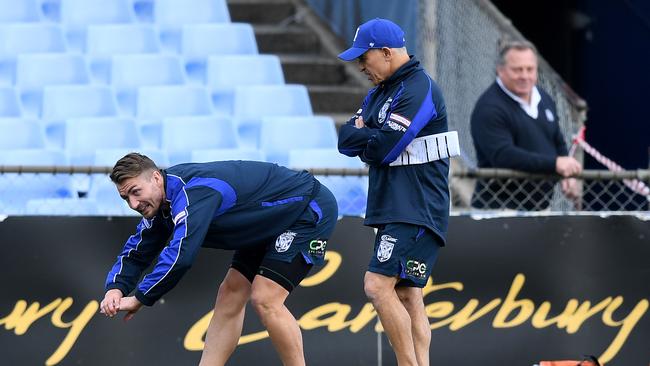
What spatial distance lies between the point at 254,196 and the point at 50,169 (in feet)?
4.80

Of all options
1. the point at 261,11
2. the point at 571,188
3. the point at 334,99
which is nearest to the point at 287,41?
the point at 261,11

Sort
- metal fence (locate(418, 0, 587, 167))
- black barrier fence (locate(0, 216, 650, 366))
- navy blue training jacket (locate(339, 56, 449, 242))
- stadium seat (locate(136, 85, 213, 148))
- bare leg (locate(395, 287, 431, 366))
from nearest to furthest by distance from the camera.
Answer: navy blue training jacket (locate(339, 56, 449, 242))
bare leg (locate(395, 287, 431, 366))
black barrier fence (locate(0, 216, 650, 366))
metal fence (locate(418, 0, 587, 167))
stadium seat (locate(136, 85, 213, 148))

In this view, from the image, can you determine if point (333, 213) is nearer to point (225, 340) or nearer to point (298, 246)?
point (298, 246)

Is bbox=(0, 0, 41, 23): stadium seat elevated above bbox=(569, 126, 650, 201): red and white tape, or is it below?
above

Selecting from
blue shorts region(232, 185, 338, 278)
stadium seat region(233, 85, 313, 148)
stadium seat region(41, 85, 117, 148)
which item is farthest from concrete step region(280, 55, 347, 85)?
blue shorts region(232, 185, 338, 278)

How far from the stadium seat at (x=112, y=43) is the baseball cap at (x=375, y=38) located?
13.2ft

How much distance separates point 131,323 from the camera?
23.6 feet

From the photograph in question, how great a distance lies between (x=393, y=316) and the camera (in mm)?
6145

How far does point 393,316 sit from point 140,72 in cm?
415

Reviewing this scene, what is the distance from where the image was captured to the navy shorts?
20.4 feet

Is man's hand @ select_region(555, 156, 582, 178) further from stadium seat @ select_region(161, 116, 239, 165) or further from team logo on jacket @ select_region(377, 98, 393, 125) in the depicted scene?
stadium seat @ select_region(161, 116, 239, 165)

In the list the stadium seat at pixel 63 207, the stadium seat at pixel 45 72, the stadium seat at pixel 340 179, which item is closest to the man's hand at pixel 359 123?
the stadium seat at pixel 340 179

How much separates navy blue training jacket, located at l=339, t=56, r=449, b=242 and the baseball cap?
13 cm

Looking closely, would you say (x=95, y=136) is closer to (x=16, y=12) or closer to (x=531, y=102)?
(x=16, y=12)
